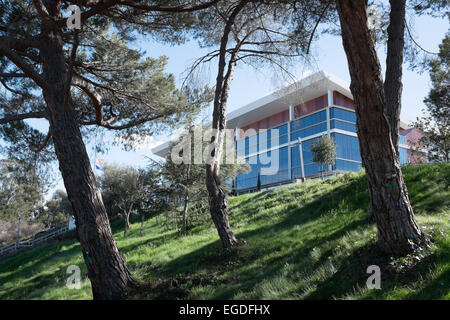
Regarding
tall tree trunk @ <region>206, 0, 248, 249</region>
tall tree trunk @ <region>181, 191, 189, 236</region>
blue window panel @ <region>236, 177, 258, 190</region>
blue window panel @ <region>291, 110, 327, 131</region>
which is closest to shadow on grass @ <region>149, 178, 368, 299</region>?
tall tree trunk @ <region>206, 0, 248, 249</region>

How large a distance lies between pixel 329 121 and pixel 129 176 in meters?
18.8

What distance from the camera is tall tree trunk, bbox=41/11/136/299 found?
4816 mm

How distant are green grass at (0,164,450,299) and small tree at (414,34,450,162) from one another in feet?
18.8

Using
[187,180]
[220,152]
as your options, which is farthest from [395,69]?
[187,180]

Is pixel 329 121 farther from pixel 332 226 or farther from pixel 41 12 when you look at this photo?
pixel 41 12

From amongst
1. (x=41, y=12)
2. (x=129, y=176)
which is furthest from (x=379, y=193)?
(x=129, y=176)

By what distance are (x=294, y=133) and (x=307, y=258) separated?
28.8 meters

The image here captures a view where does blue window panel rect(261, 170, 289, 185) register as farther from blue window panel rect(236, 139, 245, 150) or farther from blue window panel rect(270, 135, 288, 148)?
blue window panel rect(236, 139, 245, 150)

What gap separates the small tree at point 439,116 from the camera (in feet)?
44.5

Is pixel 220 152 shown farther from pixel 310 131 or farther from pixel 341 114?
pixel 310 131

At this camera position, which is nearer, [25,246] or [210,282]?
[210,282]

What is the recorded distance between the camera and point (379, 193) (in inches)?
156
